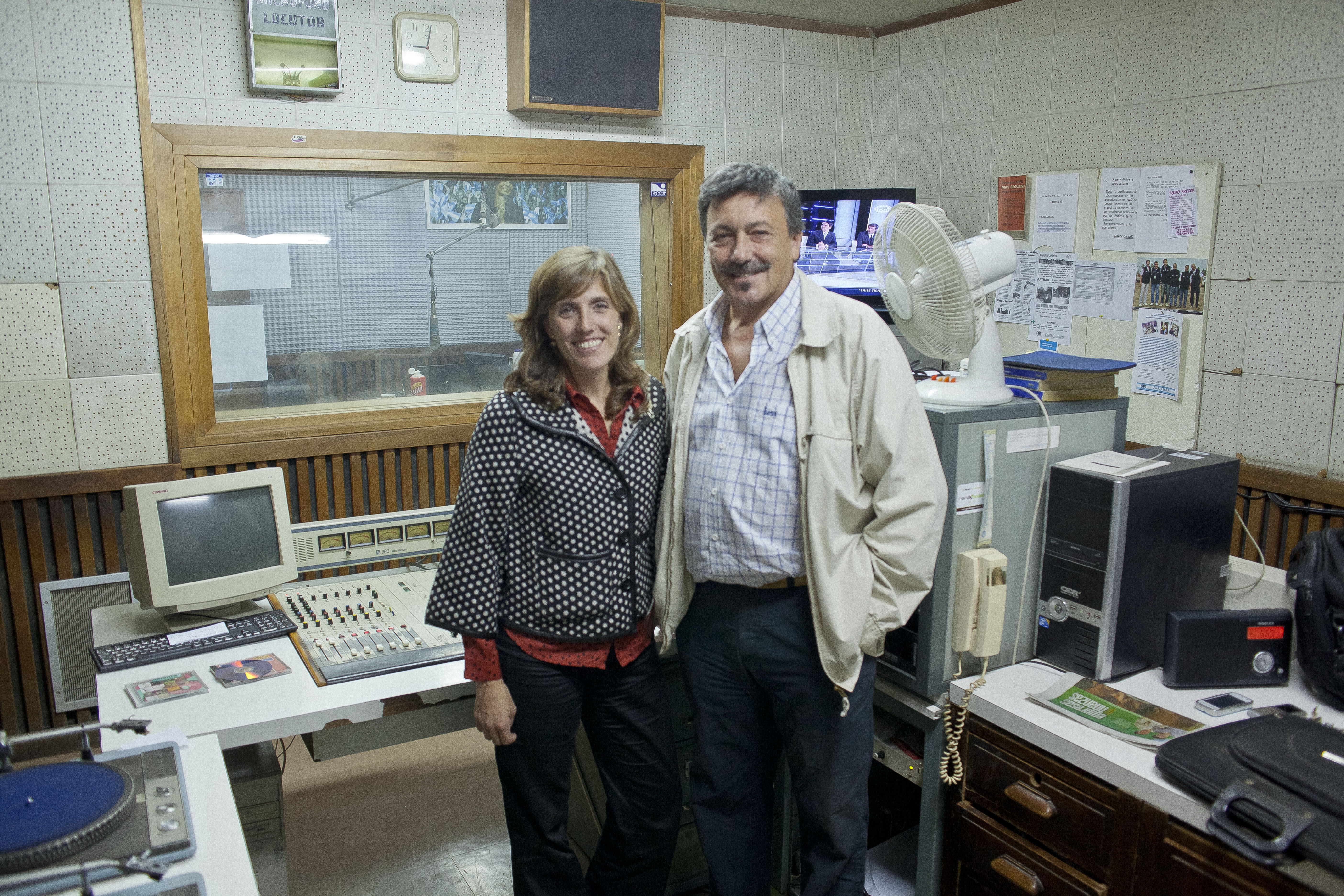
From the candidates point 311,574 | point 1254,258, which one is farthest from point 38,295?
point 1254,258

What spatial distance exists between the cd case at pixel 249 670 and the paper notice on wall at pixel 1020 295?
2.82m

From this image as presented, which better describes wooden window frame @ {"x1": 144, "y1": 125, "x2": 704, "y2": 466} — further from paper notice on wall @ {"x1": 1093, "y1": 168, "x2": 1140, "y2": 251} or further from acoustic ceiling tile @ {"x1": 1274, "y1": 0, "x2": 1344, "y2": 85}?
acoustic ceiling tile @ {"x1": 1274, "y1": 0, "x2": 1344, "y2": 85}

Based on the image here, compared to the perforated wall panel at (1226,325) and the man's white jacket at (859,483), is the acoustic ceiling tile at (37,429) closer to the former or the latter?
the man's white jacket at (859,483)

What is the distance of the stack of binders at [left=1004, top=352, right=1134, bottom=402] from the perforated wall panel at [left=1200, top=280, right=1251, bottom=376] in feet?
3.40

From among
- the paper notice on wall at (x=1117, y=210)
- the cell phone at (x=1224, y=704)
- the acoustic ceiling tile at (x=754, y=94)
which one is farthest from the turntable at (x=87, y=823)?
the acoustic ceiling tile at (x=754, y=94)

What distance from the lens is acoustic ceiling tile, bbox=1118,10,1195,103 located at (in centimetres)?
312

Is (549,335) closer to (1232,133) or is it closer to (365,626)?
(365,626)

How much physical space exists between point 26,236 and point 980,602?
3.01m

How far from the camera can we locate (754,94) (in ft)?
13.9

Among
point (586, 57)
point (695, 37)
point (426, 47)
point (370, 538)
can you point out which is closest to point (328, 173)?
point (426, 47)

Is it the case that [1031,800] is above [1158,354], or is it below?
below

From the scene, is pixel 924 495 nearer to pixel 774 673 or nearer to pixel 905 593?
pixel 905 593

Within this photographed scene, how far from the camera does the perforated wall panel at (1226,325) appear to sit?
118 inches

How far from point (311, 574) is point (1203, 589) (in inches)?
115
